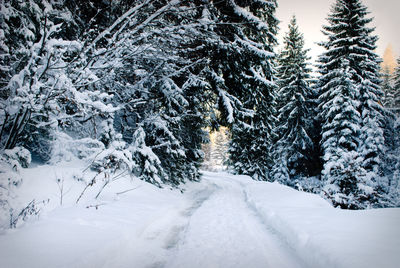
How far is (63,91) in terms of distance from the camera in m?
3.17

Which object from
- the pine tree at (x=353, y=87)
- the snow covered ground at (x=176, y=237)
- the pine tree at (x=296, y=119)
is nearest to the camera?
the snow covered ground at (x=176, y=237)

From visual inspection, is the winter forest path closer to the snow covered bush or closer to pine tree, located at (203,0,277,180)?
the snow covered bush

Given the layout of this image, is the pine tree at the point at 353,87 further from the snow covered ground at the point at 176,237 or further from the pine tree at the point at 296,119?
the snow covered ground at the point at 176,237

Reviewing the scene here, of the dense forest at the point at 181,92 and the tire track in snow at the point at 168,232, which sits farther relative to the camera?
the dense forest at the point at 181,92

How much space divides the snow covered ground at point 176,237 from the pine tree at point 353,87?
41.4ft

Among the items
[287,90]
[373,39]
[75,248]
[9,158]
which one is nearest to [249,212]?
[75,248]

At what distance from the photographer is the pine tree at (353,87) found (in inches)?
600

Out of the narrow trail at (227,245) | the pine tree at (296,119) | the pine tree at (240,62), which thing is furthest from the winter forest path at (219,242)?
the pine tree at (296,119)

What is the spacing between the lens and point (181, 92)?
286 inches

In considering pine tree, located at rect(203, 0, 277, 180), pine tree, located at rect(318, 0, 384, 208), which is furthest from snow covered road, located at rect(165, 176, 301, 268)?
pine tree, located at rect(318, 0, 384, 208)

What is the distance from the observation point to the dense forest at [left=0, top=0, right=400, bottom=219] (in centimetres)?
356

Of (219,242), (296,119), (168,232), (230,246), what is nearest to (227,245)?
(230,246)

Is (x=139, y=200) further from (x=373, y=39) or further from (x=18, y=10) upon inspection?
(x=373, y=39)

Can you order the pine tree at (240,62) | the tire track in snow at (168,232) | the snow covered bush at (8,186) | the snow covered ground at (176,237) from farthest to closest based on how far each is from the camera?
the pine tree at (240,62), the tire track in snow at (168,232), the snow covered bush at (8,186), the snow covered ground at (176,237)
